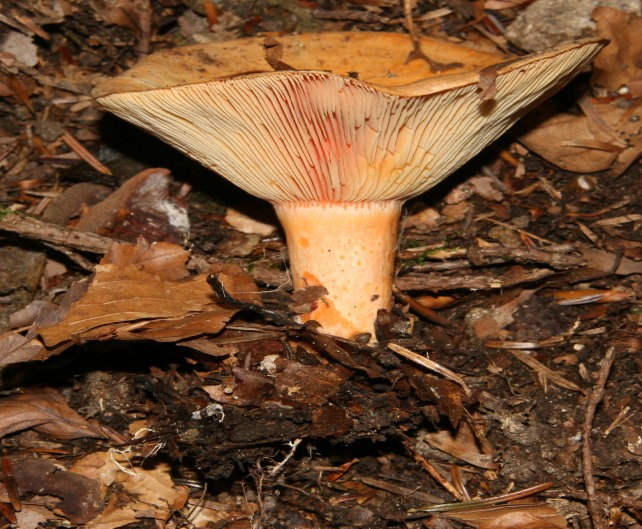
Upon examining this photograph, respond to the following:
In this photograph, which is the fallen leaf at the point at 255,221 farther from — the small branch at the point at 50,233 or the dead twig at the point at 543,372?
the dead twig at the point at 543,372

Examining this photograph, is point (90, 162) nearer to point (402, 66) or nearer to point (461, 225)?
point (402, 66)

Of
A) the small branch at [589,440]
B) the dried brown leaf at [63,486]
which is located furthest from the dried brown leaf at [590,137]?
the dried brown leaf at [63,486]

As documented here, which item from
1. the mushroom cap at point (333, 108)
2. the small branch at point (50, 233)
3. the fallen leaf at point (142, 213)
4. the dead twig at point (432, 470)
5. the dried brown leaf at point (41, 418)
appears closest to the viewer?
the mushroom cap at point (333, 108)

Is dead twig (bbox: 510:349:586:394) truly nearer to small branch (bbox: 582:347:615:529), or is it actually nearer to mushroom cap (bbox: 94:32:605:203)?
small branch (bbox: 582:347:615:529)

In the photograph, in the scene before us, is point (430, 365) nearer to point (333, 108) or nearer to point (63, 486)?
point (333, 108)

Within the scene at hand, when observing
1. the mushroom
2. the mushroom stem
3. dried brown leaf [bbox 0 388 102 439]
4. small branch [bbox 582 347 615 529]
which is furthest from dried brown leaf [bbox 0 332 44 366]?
small branch [bbox 582 347 615 529]

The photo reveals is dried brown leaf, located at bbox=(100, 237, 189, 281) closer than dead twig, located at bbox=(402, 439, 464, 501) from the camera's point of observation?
No

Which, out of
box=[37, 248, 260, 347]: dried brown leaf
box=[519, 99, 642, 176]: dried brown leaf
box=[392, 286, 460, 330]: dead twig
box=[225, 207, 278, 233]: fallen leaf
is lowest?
box=[392, 286, 460, 330]: dead twig
